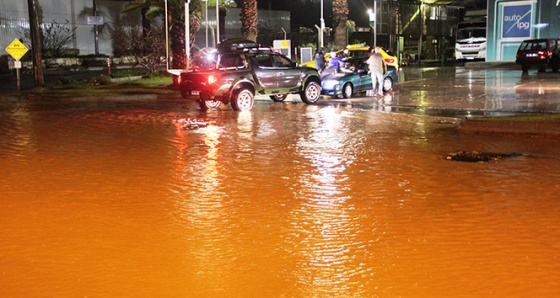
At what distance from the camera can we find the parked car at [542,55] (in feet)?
112

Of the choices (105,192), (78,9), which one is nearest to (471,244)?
(105,192)

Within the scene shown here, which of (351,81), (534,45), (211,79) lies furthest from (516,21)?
(211,79)

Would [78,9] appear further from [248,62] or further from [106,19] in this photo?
[248,62]

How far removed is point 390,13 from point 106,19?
21.1 meters

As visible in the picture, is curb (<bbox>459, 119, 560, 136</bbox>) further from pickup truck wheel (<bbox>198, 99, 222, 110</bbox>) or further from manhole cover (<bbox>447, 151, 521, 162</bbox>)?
pickup truck wheel (<bbox>198, 99, 222, 110</bbox>)

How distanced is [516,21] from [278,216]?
36.9 meters

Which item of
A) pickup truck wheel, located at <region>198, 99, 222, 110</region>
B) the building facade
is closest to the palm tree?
pickup truck wheel, located at <region>198, 99, 222, 110</region>

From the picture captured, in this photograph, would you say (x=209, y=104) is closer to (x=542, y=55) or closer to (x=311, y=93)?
(x=311, y=93)

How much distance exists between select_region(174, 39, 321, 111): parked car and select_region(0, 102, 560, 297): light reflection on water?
5.09 m

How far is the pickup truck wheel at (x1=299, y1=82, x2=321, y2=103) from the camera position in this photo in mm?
21497

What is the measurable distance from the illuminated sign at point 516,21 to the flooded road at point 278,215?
29.0 m

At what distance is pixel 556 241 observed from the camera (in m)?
6.67

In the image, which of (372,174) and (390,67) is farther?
(390,67)

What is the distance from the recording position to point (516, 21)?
40.9m
